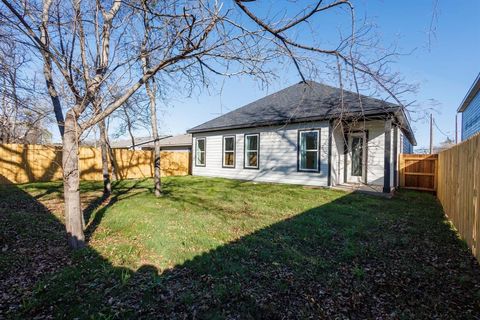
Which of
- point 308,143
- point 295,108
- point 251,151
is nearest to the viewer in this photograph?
point 295,108

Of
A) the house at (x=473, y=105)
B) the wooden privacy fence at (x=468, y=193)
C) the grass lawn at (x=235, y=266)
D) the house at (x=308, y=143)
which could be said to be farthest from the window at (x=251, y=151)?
the house at (x=473, y=105)

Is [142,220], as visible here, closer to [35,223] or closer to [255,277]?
[35,223]

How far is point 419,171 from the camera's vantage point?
11141 millimetres

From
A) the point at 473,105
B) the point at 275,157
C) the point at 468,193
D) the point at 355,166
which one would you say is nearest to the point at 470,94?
the point at 473,105

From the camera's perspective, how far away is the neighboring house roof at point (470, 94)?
1163 cm

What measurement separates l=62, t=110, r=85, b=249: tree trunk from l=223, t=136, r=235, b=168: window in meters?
9.49

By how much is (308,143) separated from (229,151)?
448cm

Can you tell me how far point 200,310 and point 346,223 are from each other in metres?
3.91

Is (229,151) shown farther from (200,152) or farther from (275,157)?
(275,157)

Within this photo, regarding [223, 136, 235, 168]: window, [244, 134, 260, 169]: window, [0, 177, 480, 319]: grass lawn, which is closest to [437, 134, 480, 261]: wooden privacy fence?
[0, 177, 480, 319]: grass lawn

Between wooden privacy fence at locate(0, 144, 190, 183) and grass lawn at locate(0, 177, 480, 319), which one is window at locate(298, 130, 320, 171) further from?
wooden privacy fence at locate(0, 144, 190, 183)

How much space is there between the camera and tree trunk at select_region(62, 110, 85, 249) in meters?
3.81

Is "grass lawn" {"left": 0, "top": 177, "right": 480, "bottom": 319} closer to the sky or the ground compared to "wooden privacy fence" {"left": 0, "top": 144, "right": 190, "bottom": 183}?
closer to the ground

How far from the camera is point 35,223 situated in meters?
5.04
